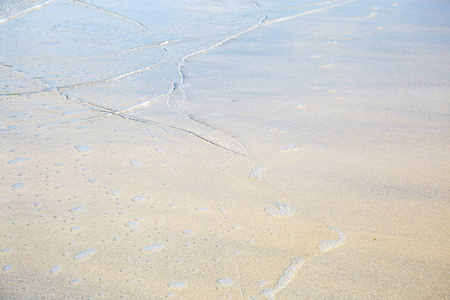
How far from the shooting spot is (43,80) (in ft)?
14.2

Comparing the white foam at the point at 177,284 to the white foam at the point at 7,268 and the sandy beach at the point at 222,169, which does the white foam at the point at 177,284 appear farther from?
the white foam at the point at 7,268

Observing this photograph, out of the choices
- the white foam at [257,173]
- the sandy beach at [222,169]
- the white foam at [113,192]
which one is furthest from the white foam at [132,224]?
the white foam at [257,173]

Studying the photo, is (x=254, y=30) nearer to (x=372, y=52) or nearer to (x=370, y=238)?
(x=372, y=52)

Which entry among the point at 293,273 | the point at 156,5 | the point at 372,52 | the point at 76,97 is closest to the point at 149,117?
the point at 76,97

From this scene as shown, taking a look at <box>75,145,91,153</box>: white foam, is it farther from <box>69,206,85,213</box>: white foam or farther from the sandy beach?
<box>69,206,85,213</box>: white foam

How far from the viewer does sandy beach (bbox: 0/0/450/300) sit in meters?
1.88

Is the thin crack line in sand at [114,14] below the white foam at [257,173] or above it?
above

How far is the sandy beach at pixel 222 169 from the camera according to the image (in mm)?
1876

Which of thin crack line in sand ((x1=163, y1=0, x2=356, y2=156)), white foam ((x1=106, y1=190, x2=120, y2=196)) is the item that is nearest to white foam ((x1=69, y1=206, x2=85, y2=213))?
white foam ((x1=106, y1=190, x2=120, y2=196))

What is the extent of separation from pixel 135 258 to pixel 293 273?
687mm

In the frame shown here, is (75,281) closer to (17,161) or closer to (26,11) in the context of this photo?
(17,161)

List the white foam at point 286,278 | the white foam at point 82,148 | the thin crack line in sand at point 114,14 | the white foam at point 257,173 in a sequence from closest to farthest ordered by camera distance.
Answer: the white foam at point 286,278
the white foam at point 257,173
the white foam at point 82,148
the thin crack line in sand at point 114,14

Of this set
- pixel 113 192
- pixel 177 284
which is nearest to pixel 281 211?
pixel 177 284

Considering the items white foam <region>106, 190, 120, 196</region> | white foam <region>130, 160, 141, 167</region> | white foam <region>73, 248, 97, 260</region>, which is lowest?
white foam <region>73, 248, 97, 260</region>
